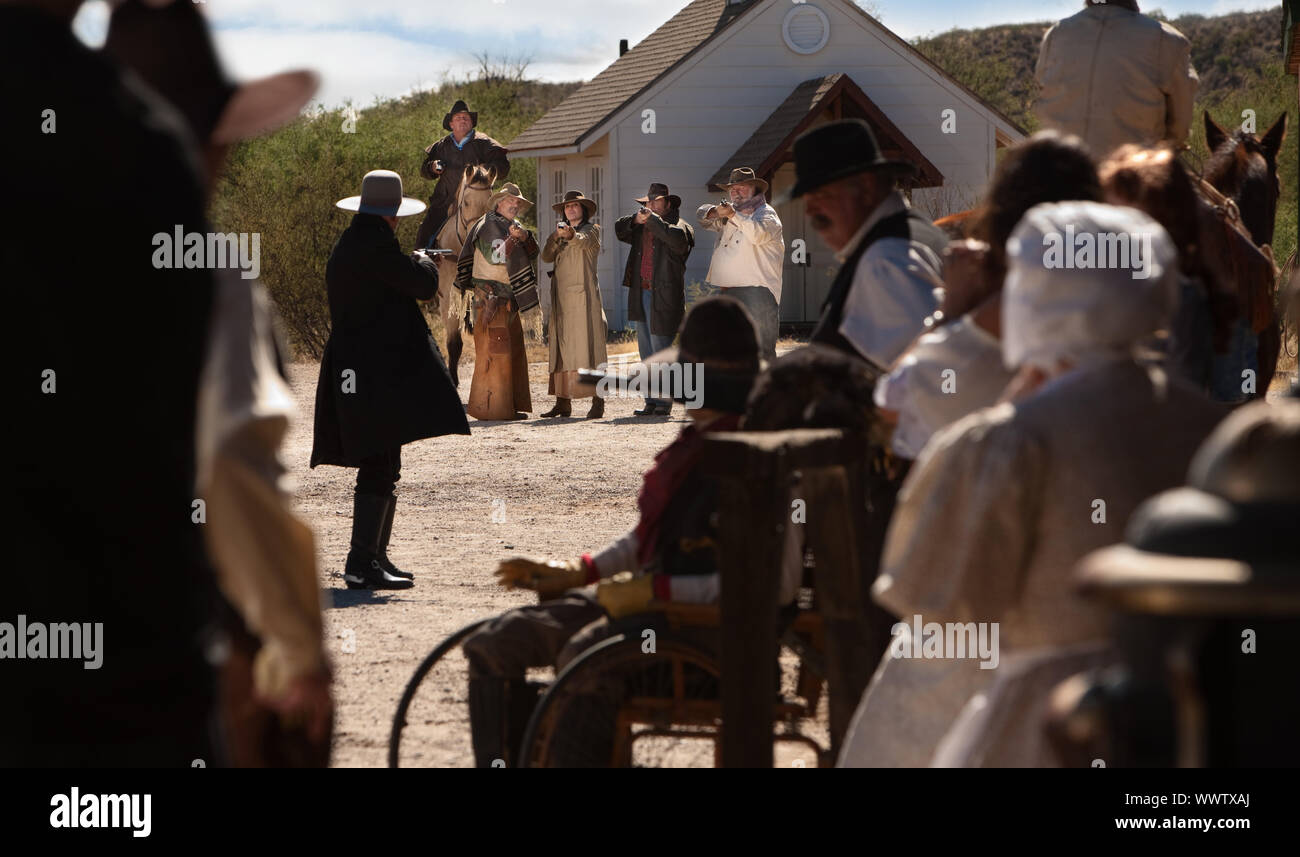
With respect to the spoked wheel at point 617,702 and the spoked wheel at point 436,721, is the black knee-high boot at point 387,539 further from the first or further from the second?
the spoked wheel at point 617,702

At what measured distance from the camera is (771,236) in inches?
647

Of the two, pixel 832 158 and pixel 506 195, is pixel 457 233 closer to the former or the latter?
pixel 506 195

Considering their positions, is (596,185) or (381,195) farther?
(596,185)

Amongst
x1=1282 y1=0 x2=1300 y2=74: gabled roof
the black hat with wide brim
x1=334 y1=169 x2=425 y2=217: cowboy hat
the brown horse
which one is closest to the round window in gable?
x1=1282 y1=0 x2=1300 y2=74: gabled roof

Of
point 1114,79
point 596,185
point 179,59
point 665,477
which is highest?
point 596,185

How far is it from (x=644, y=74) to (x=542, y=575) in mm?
26653

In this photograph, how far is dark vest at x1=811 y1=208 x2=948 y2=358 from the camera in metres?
4.76

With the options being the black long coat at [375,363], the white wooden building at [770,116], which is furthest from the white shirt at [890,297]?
the white wooden building at [770,116]

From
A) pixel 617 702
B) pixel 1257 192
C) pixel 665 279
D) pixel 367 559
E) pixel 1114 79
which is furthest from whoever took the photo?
pixel 665 279

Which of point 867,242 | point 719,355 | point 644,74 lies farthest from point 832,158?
point 644,74

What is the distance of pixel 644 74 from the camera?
1200 inches
